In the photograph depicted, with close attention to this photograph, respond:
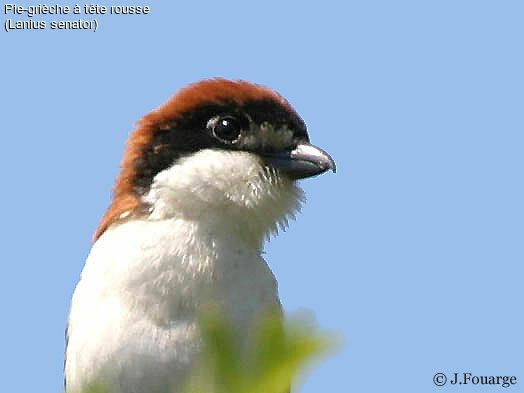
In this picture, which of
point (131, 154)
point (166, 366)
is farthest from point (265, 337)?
point (131, 154)

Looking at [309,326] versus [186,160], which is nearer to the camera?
[309,326]

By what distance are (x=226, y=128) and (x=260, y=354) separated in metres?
4.76

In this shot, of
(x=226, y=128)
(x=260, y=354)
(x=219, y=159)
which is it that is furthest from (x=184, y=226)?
(x=260, y=354)

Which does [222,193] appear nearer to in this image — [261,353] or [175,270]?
[175,270]

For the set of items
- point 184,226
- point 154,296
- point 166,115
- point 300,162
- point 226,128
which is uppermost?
point 166,115

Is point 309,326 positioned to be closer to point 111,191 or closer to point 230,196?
point 230,196

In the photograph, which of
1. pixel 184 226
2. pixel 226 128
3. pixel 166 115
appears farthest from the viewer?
pixel 166 115

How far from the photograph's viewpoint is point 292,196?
554cm

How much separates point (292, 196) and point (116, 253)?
1317mm

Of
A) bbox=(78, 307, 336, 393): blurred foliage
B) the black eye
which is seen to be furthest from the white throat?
bbox=(78, 307, 336, 393): blurred foliage

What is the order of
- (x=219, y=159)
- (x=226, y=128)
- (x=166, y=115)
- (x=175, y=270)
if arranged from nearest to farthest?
1. (x=175, y=270)
2. (x=219, y=159)
3. (x=226, y=128)
4. (x=166, y=115)

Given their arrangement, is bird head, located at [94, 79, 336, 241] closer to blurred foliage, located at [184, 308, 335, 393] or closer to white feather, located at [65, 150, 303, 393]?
white feather, located at [65, 150, 303, 393]

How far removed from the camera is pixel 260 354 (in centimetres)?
71

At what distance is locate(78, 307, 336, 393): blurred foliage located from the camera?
69cm
